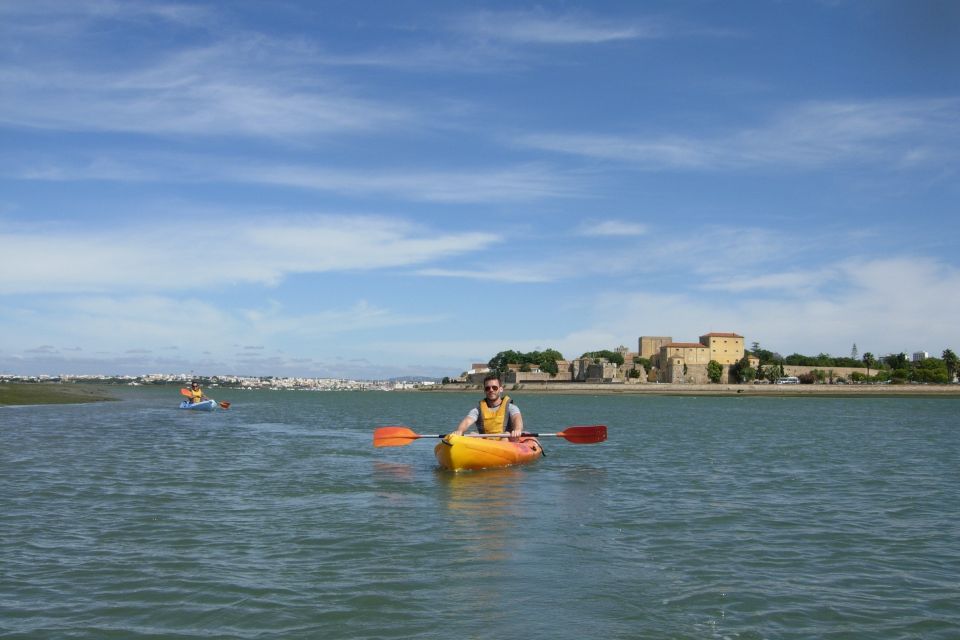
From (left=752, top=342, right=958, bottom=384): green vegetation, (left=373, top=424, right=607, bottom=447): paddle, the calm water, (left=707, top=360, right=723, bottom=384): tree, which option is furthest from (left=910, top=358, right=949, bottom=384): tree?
(left=373, top=424, right=607, bottom=447): paddle

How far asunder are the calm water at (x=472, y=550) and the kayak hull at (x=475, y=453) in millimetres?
351

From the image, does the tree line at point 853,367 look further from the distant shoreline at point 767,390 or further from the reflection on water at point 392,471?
the reflection on water at point 392,471

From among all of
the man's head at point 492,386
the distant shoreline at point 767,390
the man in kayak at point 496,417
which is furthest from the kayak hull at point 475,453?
the distant shoreline at point 767,390

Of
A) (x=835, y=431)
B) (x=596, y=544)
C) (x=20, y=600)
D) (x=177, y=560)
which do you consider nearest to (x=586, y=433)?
(x=596, y=544)

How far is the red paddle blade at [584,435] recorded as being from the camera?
20406 mm

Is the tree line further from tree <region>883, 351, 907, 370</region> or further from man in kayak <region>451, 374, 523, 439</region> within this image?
man in kayak <region>451, 374, 523, 439</region>

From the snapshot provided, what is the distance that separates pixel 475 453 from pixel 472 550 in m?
7.54

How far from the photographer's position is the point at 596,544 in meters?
10.0

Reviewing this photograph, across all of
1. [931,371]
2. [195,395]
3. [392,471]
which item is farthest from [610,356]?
[392,471]

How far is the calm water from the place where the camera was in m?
6.88

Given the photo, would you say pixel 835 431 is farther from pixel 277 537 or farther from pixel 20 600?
pixel 20 600

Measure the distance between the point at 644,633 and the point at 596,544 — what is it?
11.2ft

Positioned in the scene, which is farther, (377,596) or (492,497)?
(492,497)

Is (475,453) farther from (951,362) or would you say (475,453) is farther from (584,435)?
(951,362)
